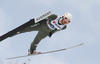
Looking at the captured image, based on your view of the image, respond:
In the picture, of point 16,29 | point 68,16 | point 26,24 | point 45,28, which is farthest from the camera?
point 16,29

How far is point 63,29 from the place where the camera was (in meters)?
11.9

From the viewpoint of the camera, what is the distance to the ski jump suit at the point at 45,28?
10.9 m

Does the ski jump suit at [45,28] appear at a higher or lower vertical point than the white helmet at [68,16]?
lower

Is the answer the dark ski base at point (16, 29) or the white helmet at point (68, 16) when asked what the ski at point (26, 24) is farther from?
the white helmet at point (68, 16)

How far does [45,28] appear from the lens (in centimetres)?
1129

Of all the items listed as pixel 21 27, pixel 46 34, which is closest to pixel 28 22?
pixel 21 27

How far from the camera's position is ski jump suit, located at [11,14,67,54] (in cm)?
1088

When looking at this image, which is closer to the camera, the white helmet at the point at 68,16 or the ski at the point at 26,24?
the ski at the point at 26,24

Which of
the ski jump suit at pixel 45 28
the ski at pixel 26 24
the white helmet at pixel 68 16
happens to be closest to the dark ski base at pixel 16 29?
the ski at pixel 26 24

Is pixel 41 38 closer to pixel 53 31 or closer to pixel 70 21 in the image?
pixel 53 31

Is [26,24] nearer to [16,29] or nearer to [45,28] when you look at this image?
[16,29]

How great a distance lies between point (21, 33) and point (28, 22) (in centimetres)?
125

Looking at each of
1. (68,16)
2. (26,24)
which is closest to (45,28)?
(26,24)

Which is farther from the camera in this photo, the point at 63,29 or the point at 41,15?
the point at 63,29
